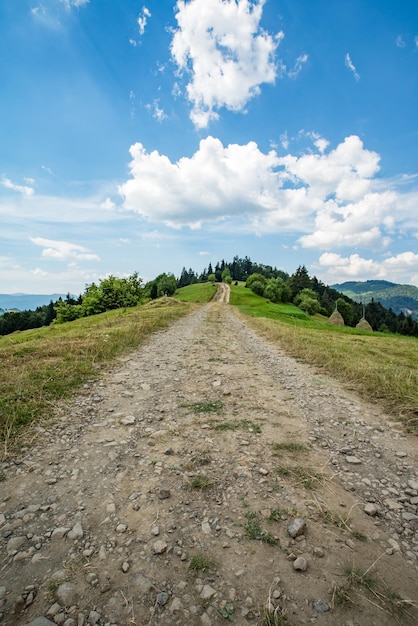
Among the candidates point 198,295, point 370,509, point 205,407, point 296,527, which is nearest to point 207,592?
point 296,527

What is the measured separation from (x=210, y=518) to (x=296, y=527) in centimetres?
107

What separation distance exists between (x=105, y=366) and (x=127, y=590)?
26.1 ft

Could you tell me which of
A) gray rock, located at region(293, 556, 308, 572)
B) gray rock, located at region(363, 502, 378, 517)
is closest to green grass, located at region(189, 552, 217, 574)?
gray rock, located at region(293, 556, 308, 572)

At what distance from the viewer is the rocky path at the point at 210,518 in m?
2.55

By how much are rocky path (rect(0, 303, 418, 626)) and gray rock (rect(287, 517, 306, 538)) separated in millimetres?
22

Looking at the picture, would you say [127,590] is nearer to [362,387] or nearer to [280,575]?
[280,575]

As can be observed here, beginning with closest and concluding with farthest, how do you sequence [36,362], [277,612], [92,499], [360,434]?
[277,612], [92,499], [360,434], [36,362]

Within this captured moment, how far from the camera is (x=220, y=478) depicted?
4297mm

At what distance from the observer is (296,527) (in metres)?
3.30

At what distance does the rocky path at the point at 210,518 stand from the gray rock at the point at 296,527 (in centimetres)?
2

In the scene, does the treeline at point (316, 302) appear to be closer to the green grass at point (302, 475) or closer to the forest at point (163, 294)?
the forest at point (163, 294)

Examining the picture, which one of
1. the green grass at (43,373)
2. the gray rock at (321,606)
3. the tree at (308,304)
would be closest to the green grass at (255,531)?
the gray rock at (321,606)

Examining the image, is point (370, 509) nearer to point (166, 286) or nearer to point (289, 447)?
point (289, 447)

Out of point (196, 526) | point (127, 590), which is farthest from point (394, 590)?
point (127, 590)
